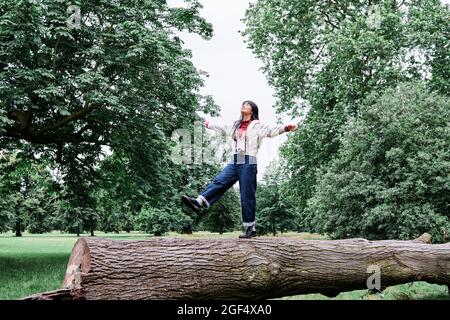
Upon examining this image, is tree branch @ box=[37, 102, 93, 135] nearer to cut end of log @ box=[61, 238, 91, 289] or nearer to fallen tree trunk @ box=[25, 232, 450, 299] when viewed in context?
fallen tree trunk @ box=[25, 232, 450, 299]

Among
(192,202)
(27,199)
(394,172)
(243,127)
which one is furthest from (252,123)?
(27,199)

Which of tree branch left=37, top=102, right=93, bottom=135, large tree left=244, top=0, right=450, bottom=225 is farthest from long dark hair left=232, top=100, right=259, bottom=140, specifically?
large tree left=244, top=0, right=450, bottom=225

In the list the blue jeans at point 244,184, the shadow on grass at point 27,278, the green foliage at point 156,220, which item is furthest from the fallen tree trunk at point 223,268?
the green foliage at point 156,220

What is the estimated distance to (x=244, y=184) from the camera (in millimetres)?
6594

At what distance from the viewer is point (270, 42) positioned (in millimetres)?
25469

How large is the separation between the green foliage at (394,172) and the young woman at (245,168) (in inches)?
472

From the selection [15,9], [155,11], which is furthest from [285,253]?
[155,11]

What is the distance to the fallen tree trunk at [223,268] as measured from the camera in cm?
548

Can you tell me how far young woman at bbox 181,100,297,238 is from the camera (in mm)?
6594

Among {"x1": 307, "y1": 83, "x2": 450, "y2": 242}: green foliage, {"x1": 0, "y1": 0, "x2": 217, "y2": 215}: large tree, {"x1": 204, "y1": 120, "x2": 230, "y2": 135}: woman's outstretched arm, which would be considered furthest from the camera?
{"x1": 307, "y1": 83, "x2": 450, "y2": 242}: green foliage

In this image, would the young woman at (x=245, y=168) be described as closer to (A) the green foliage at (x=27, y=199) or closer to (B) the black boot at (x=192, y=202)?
(B) the black boot at (x=192, y=202)

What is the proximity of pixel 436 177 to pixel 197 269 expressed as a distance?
13567 mm

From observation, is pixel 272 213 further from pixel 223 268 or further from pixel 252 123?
pixel 223 268

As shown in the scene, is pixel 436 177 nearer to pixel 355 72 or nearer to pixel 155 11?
pixel 355 72
